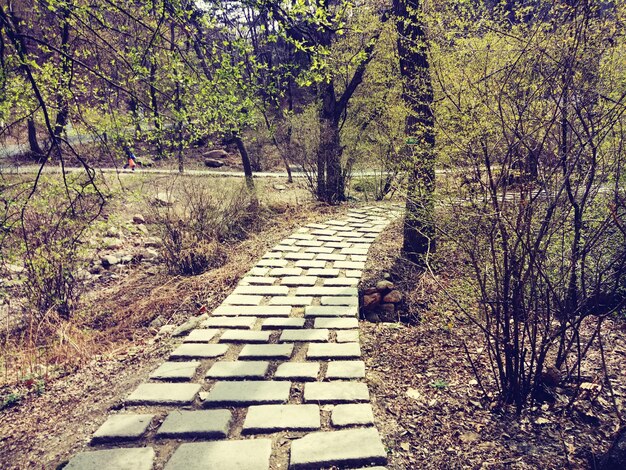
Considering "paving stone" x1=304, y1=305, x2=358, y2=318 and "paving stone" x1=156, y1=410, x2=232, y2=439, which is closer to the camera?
"paving stone" x1=156, y1=410, x2=232, y2=439

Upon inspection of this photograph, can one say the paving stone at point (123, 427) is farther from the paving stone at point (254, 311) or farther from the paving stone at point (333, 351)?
the paving stone at point (254, 311)

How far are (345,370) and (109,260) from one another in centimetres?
667

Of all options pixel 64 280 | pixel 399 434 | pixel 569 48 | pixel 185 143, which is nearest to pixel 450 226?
pixel 569 48

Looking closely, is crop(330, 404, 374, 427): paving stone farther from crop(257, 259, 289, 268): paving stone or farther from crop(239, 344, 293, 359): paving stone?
crop(257, 259, 289, 268): paving stone

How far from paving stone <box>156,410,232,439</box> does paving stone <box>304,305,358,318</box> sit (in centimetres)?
141

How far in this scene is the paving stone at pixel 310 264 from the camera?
4.77 meters

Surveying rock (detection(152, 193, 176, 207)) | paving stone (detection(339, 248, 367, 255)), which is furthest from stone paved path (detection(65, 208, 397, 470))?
rock (detection(152, 193, 176, 207))

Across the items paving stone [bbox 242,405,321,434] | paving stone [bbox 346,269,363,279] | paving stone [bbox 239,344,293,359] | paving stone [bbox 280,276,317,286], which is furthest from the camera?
paving stone [bbox 346,269,363,279]

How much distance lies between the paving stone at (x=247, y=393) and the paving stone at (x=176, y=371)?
0.82ft

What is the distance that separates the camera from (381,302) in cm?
439

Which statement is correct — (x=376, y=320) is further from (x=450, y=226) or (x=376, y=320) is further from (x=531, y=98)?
(x=531, y=98)

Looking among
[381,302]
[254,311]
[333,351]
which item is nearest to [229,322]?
[254,311]

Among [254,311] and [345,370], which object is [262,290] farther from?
[345,370]

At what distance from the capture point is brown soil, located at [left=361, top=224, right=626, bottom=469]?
2.01 meters
